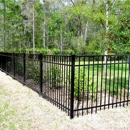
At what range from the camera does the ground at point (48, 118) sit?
3375 millimetres

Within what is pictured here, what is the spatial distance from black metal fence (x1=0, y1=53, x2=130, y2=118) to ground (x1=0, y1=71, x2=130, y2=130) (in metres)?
0.19

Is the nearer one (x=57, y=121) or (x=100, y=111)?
(x=57, y=121)

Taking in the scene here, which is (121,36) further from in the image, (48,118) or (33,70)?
(48,118)

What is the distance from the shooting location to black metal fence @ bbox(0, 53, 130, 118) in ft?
13.1

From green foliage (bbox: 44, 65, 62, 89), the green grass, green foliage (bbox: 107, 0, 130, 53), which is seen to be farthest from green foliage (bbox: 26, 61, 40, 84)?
green foliage (bbox: 107, 0, 130, 53)

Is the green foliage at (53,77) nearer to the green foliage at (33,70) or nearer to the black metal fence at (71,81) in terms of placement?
the black metal fence at (71,81)

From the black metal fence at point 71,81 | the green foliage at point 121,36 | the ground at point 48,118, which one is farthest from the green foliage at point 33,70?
the green foliage at point 121,36

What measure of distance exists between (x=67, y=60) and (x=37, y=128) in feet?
5.35

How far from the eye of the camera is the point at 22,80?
719 cm

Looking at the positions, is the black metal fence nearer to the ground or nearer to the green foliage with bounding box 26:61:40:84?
the green foliage with bounding box 26:61:40:84

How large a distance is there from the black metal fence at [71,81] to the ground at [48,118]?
0.19 m

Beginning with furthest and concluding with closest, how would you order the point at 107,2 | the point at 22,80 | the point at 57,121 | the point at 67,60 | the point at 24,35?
Answer: the point at 24,35
the point at 107,2
the point at 22,80
the point at 67,60
the point at 57,121

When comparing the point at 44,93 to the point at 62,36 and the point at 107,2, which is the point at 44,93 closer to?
the point at 107,2

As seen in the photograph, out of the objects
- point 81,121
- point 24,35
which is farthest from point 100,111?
point 24,35
